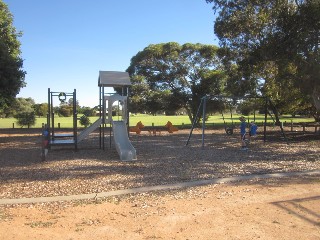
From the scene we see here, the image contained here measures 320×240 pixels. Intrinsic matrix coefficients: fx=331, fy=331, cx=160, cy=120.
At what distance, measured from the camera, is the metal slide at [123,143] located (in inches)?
571

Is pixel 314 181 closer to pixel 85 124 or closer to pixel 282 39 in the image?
pixel 282 39

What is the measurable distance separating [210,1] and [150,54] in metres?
16.6

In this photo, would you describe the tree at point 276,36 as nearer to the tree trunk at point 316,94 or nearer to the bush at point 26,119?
the tree trunk at point 316,94

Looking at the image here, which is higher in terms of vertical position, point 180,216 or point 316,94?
point 316,94

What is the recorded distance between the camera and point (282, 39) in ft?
62.0

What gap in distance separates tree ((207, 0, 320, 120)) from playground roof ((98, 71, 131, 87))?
789cm

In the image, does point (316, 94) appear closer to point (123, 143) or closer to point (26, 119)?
point (123, 143)

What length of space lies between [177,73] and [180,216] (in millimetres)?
32940

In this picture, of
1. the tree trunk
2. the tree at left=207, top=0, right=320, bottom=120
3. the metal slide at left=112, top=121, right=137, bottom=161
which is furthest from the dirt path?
the tree trunk

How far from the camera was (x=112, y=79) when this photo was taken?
19969 millimetres

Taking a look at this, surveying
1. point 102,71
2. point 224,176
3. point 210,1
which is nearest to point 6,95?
point 102,71

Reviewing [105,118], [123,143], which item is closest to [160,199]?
[123,143]

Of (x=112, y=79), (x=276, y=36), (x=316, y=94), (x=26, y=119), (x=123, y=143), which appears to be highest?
(x=276, y=36)

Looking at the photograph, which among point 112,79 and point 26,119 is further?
point 26,119
